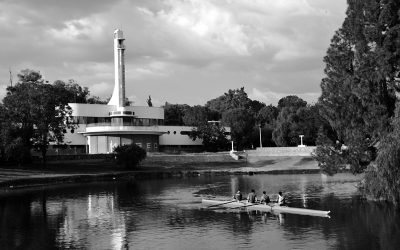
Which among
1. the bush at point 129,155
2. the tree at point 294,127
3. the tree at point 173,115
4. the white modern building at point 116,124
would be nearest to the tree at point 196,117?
the white modern building at point 116,124

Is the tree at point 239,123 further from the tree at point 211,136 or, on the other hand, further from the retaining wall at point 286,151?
the retaining wall at point 286,151

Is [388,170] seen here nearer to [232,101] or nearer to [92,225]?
[92,225]

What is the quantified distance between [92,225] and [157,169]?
2306 inches

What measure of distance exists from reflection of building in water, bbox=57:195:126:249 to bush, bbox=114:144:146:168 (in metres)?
38.6

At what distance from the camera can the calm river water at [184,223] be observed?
3206 centimetres

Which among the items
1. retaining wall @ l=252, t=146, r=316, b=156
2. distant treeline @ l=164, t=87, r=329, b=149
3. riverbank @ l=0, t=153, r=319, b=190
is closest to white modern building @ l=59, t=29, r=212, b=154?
riverbank @ l=0, t=153, r=319, b=190

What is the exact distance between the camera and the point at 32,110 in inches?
3430

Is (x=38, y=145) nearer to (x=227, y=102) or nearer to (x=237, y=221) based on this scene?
(x=237, y=221)

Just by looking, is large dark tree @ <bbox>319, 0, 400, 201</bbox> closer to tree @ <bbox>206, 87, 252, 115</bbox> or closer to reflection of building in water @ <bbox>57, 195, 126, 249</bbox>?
reflection of building in water @ <bbox>57, 195, 126, 249</bbox>

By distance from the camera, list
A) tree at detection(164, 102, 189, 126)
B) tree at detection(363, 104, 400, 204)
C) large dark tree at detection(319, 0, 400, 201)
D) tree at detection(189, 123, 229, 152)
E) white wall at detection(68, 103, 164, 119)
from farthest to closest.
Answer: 1. tree at detection(164, 102, 189, 126)
2. tree at detection(189, 123, 229, 152)
3. white wall at detection(68, 103, 164, 119)
4. large dark tree at detection(319, 0, 400, 201)
5. tree at detection(363, 104, 400, 204)

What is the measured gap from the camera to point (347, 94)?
4609 centimetres

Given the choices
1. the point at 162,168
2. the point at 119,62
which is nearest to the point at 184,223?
the point at 162,168

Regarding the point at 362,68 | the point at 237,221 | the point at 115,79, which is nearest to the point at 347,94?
the point at 362,68

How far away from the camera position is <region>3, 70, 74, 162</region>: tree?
3406 inches
